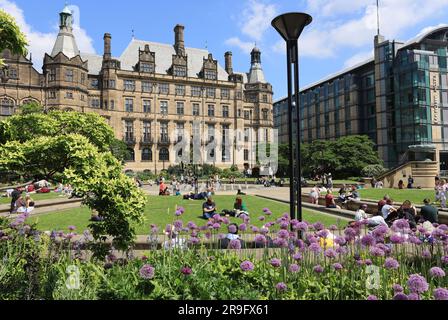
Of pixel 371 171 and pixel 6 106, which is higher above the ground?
pixel 6 106

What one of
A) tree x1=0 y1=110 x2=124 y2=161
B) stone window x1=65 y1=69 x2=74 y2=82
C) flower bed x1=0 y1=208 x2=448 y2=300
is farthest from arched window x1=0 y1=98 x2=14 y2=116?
flower bed x1=0 y1=208 x2=448 y2=300

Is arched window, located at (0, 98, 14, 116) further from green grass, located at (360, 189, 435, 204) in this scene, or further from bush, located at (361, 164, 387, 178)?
→ bush, located at (361, 164, 387, 178)

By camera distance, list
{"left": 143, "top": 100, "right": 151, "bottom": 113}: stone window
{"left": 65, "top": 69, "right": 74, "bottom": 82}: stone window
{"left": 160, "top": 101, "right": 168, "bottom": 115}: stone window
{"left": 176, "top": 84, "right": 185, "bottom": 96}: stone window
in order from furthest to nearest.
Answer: {"left": 176, "top": 84, "right": 185, "bottom": 96}: stone window → {"left": 160, "top": 101, "right": 168, "bottom": 115}: stone window → {"left": 143, "top": 100, "right": 151, "bottom": 113}: stone window → {"left": 65, "top": 69, "right": 74, "bottom": 82}: stone window

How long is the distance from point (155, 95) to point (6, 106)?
26.7m

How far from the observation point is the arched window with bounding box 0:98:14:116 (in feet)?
186

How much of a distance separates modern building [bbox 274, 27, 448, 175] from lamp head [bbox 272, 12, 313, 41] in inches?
2216

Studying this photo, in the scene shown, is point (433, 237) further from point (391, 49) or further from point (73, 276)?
point (391, 49)

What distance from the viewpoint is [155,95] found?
71000mm

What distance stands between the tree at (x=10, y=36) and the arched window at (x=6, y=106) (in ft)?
193

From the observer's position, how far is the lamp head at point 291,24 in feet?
24.5

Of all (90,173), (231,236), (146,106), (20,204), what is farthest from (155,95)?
(90,173)

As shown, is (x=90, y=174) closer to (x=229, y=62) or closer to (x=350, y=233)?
(x=350, y=233)

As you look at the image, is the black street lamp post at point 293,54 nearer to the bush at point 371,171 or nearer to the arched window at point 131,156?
the bush at point 371,171

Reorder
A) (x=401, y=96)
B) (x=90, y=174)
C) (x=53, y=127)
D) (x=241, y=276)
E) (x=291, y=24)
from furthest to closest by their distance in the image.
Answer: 1. (x=401, y=96)
2. (x=291, y=24)
3. (x=53, y=127)
4. (x=90, y=174)
5. (x=241, y=276)
